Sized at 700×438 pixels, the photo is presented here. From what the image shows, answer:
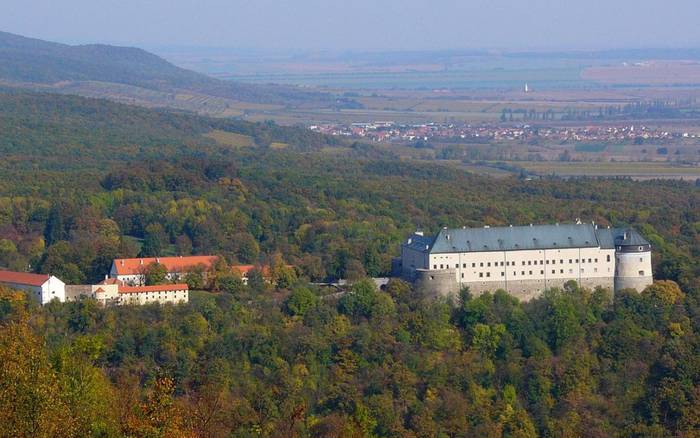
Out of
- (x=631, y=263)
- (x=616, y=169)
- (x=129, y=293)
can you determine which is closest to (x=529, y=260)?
(x=631, y=263)

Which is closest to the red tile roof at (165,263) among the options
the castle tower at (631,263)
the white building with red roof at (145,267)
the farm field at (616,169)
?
the white building with red roof at (145,267)

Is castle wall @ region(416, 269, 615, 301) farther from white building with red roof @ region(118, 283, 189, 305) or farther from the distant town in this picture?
the distant town

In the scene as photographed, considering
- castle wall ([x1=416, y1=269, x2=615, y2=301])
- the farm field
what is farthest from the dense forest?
the farm field

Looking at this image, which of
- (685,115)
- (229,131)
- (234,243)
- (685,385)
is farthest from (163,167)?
(685,115)

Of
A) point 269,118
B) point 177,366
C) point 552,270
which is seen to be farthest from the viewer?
point 269,118

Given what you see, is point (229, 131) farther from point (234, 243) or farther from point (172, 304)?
point (172, 304)

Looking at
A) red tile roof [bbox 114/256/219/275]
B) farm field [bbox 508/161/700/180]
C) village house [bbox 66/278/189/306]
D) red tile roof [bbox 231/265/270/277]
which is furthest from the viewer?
farm field [bbox 508/161/700/180]
